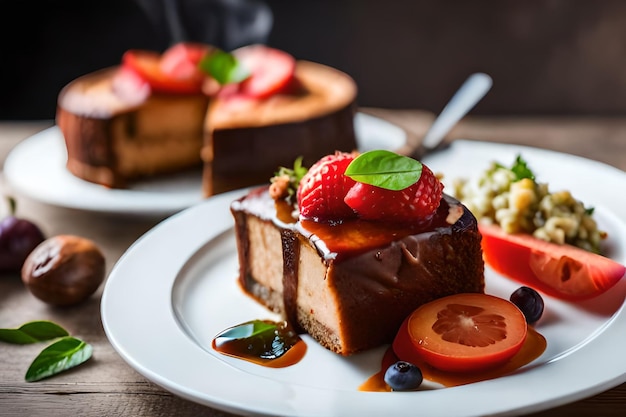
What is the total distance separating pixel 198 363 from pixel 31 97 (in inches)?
166

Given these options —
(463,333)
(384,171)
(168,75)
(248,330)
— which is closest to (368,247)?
(384,171)

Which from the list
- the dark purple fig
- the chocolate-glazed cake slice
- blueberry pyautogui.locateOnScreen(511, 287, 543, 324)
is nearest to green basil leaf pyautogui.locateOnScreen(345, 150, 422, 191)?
the chocolate-glazed cake slice

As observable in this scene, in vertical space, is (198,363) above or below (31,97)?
above

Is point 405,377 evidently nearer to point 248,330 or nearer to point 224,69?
point 248,330

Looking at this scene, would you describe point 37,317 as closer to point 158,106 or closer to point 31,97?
point 158,106

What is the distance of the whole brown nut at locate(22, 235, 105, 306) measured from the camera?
8.23 feet

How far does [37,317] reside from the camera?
2.54 meters

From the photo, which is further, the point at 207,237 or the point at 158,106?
the point at 158,106

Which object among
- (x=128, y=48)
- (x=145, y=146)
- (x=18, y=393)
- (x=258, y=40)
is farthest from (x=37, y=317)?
(x=128, y=48)

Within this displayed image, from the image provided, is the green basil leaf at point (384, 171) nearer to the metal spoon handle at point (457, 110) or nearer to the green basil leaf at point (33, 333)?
the green basil leaf at point (33, 333)

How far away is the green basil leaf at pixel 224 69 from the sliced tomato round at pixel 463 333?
2047mm

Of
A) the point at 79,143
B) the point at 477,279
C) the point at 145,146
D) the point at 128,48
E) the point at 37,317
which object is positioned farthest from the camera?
the point at 128,48

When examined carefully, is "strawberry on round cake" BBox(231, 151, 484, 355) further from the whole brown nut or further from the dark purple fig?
the dark purple fig

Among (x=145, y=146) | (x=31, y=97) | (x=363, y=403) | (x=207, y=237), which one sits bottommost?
(x=31, y=97)
